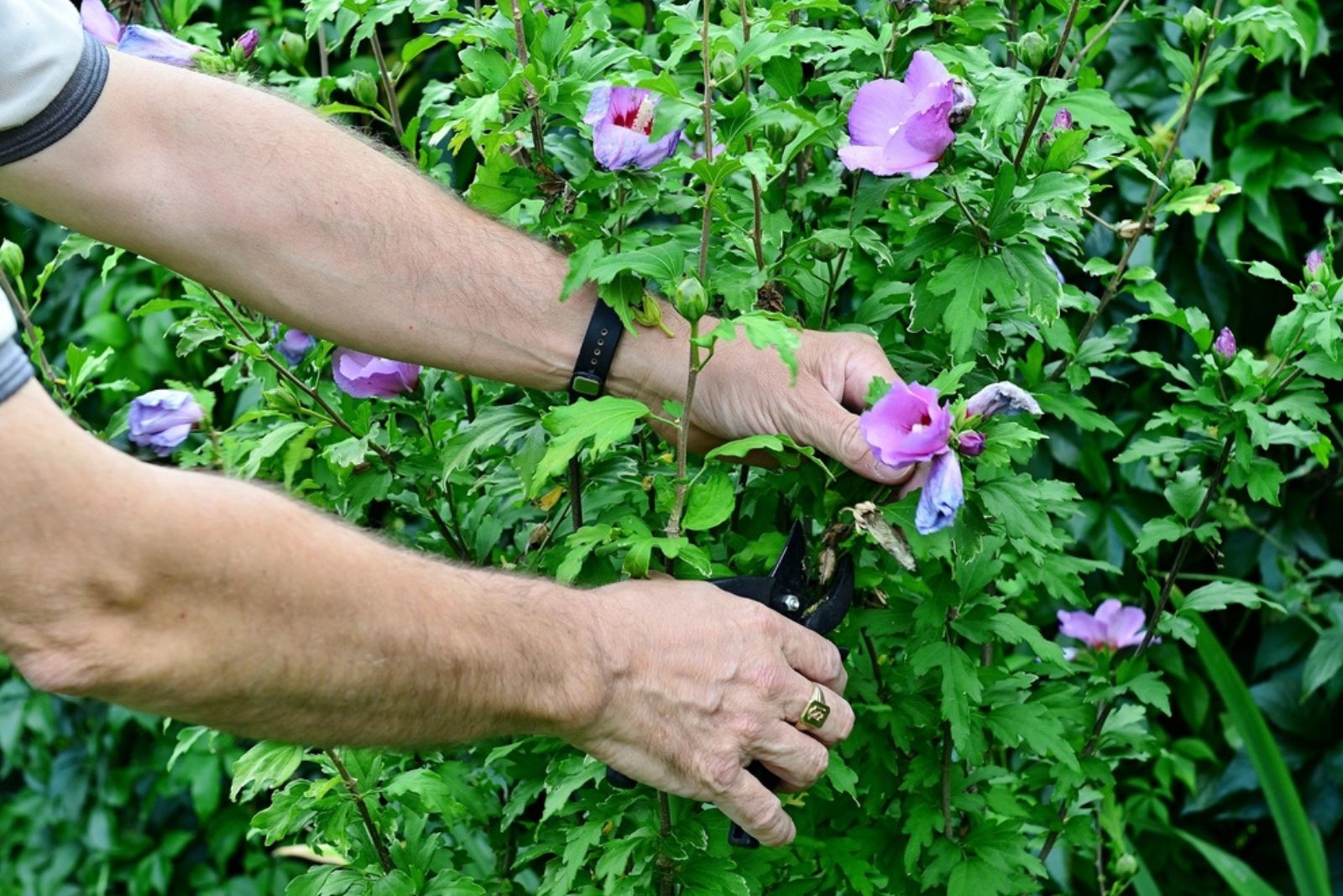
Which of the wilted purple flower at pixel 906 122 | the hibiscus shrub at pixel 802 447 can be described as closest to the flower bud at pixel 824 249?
the hibiscus shrub at pixel 802 447

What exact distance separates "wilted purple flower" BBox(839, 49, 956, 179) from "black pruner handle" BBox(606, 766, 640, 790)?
0.65 meters

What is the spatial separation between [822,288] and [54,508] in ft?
2.87

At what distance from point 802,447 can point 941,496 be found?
0.20 meters

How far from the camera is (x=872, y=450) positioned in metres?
1.32

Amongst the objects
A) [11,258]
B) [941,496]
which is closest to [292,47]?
[11,258]

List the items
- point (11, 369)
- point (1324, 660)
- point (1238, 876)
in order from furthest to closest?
point (1324, 660)
point (1238, 876)
point (11, 369)

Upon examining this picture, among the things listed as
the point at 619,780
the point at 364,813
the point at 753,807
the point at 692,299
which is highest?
the point at 692,299

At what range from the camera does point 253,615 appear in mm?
1138

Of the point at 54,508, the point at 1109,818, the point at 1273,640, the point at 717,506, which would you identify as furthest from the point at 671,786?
the point at 1273,640

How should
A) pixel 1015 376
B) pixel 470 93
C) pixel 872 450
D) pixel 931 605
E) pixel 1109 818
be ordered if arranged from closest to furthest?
pixel 872 450 → pixel 931 605 → pixel 470 93 → pixel 1015 376 → pixel 1109 818

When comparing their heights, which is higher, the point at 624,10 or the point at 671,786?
the point at 624,10

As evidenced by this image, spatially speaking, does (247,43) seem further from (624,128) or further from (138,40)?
(624,128)

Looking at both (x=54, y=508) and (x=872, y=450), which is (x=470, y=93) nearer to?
(x=872, y=450)

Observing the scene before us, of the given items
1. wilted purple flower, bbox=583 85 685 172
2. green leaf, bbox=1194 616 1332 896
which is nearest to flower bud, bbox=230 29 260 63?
wilted purple flower, bbox=583 85 685 172
